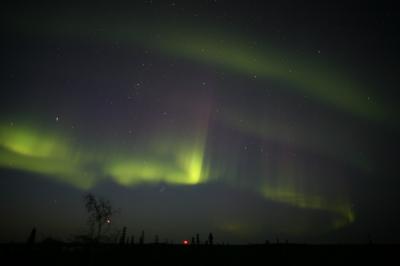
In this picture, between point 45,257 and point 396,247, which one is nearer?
point 45,257

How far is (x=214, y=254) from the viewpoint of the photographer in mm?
37188

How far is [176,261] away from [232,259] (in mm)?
7780

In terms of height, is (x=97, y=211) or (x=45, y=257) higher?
(x=97, y=211)

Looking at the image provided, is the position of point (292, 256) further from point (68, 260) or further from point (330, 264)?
point (68, 260)

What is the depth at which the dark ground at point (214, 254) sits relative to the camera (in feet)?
96.5

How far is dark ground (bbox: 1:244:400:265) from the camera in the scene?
2941cm

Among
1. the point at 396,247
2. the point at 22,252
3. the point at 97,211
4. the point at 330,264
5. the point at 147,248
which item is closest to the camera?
the point at 22,252

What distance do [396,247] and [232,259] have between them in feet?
91.1

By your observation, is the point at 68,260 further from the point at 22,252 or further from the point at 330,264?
the point at 330,264

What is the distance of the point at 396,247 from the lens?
42.1 meters

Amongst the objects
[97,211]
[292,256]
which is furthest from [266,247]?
[97,211]

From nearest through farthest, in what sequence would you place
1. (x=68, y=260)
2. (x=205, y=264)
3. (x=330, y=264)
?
1. (x=68, y=260)
2. (x=205, y=264)
3. (x=330, y=264)

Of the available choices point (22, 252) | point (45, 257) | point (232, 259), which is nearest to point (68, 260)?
point (45, 257)

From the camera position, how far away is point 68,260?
29.1 m
